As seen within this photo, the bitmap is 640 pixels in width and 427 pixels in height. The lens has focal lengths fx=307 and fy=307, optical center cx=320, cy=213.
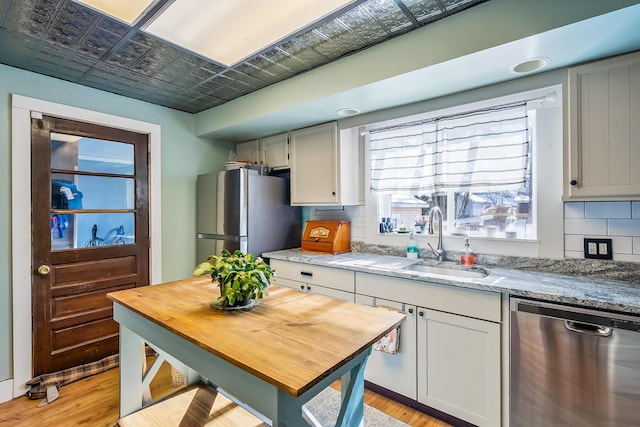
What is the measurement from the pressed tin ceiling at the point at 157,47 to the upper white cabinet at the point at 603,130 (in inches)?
31.9

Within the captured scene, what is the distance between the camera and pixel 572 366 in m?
1.47

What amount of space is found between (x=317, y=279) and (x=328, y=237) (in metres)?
0.49

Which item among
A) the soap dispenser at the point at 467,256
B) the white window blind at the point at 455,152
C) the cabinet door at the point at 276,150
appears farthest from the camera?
the cabinet door at the point at 276,150

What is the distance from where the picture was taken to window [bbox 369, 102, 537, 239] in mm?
2146

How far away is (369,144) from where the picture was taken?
A: 9.66 feet

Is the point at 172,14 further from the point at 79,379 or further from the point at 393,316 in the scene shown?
the point at 79,379

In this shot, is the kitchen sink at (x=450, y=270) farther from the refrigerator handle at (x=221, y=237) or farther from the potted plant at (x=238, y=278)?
the refrigerator handle at (x=221, y=237)

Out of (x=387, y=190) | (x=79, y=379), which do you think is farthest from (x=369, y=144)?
(x=79, y=379)

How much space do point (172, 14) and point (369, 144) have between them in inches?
73.1

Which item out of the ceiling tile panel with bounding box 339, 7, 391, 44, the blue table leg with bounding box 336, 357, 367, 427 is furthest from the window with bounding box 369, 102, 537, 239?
the blue table leg with bounding box 336, 357, 367, 427

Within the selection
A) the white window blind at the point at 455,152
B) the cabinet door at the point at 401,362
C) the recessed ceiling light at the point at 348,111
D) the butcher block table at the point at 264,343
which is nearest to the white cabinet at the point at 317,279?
the cabinet door at the point at 401,362

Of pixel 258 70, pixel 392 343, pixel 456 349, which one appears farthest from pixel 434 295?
pixel 258 70

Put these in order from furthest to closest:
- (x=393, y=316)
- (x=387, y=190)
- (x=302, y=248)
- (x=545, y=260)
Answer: (x=302, y=248) → (x=387, y=190) → (x=545, y=260) → (x=393, y=316)

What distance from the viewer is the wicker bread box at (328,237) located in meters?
2.85
